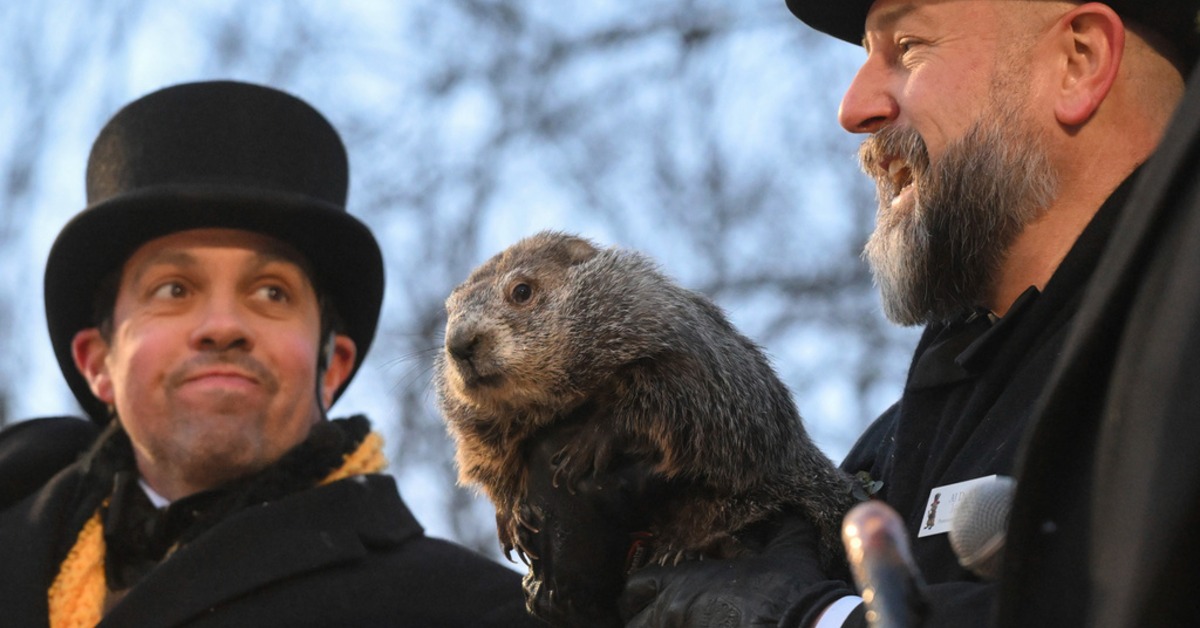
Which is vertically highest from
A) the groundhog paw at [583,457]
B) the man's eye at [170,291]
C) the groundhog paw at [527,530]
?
the man's eye at [170,291]

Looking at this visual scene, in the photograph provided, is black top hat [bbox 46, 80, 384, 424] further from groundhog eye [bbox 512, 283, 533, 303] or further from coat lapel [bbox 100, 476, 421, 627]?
groundhog eye [bbox 512, 283, 533, 303]

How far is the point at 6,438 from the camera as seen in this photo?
3957 mm

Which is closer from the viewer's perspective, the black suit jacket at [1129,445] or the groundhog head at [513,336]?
the black suit jacket at [1129,445]

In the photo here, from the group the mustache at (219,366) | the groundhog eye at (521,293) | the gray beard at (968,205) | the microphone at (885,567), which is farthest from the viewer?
the mustache at (219,366)

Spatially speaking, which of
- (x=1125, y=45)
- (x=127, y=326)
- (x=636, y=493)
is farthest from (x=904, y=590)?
(x=127, y=326)

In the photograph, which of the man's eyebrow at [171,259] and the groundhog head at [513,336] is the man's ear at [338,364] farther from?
the groundhog head at [513,336]

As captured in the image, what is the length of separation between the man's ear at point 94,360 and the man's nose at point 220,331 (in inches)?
18.1

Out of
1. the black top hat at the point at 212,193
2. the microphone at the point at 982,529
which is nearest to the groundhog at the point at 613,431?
the microphone at the point at 982,529

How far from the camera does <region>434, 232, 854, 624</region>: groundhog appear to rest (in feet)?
7.79

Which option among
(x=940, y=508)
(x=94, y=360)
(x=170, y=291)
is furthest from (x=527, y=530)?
(x=94, y=360)

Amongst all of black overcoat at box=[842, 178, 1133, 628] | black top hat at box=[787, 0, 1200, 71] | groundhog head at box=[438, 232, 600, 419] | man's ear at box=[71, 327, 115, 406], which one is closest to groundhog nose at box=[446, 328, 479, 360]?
groundhog head at box=[438, 232, 600, 419]

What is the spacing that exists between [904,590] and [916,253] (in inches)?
52.6

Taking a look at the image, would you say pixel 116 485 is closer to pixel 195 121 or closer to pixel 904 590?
pixel 195 121

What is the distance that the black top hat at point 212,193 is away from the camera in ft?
12.1
